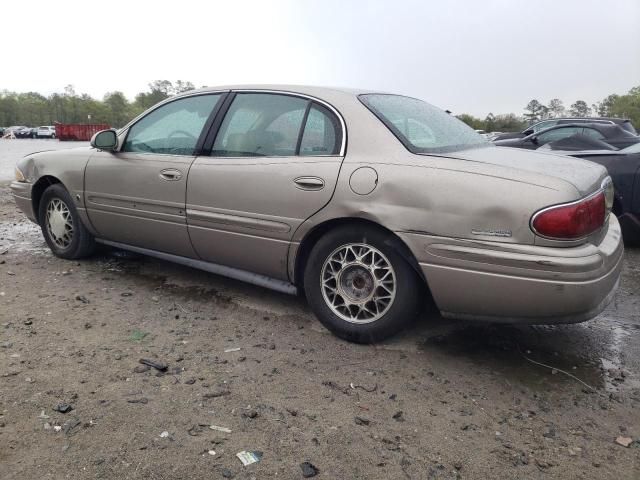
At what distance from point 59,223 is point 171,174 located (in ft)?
5.39

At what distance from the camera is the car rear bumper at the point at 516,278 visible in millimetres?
2607

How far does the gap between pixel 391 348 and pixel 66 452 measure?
1.81 m

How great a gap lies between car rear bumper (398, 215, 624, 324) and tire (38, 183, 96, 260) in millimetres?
3155

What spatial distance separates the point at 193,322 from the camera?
3539 mm

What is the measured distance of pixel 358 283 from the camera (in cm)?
322

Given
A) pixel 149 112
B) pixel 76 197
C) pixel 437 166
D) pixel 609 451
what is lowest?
pixel 609 451

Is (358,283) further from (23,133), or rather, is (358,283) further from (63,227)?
(23,133)

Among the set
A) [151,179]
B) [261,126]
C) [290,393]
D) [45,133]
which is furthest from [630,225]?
[45,133]

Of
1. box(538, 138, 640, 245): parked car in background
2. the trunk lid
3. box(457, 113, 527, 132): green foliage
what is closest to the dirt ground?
the trunk lid

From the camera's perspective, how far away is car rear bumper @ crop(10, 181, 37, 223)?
197 inches

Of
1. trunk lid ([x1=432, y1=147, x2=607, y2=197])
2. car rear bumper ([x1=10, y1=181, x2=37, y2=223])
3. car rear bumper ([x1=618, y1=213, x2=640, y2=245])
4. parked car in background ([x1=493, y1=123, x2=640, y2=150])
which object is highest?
trunk lid ([x1=432, y1=147, x2=607, y2=197])

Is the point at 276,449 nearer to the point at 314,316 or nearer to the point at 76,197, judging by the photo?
the point at 314,316

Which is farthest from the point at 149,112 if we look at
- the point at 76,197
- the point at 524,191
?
the point at 524,191

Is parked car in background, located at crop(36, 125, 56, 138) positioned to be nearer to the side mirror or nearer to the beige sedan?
the side mirror
